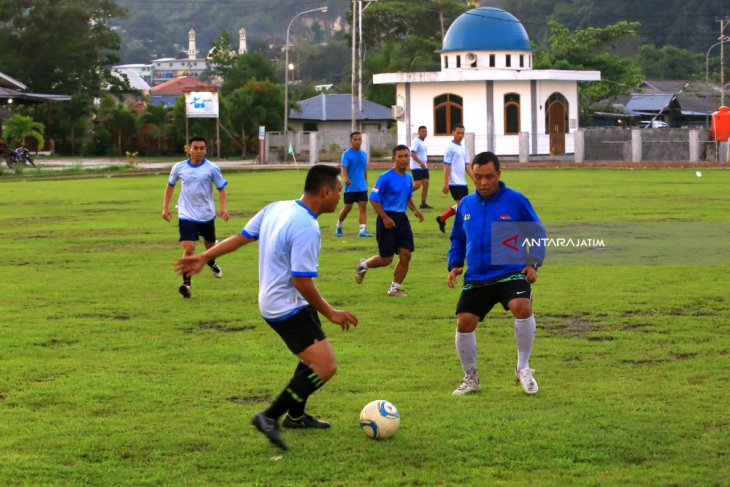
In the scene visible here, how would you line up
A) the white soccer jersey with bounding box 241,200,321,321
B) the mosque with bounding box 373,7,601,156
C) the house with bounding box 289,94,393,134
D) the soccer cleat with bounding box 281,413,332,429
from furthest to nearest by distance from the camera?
the house with bounding box 289,94,393,134 → the mosque with bounding box 373,7,601,156 → the soccer cleat with bounding box 281,413,332,429 → the white soccer jersey with bounding box 241,200,321,321

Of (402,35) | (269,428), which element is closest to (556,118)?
(402,35)

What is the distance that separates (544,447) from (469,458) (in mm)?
504

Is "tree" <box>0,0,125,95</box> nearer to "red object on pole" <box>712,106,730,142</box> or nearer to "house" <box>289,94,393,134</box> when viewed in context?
"house" <box>289,94,393,134</box>

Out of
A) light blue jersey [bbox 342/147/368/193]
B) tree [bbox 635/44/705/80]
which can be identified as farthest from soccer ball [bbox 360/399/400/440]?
tree [bbox 635/44/705/80]

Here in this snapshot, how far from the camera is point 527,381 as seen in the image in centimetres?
845

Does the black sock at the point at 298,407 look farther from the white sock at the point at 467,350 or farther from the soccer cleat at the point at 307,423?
the white sock at the point at 467,350

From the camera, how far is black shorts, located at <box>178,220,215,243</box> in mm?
14250

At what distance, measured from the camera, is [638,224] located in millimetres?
21703

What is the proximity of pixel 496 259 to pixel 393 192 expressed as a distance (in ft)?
17.5

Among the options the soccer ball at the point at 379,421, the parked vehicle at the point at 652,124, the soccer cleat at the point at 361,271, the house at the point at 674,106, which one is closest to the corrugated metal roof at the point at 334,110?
the house at the point at 674,106

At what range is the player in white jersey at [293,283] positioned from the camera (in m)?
7.03

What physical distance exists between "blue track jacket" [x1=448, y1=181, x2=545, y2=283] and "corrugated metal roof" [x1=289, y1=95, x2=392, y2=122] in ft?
217

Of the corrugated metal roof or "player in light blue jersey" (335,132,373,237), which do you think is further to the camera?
the corrugated metal roof

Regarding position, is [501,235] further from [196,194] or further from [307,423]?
[196,194]
